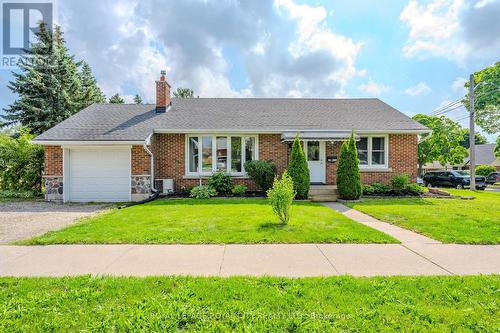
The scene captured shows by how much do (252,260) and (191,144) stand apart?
960cm

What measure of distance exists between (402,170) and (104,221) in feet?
42.6

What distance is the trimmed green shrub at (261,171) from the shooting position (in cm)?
→ 1205

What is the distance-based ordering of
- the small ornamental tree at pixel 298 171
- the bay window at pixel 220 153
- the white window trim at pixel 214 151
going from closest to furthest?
the small ornamental tree at pixel 298 171, the white window trim at pixel 214 151, the bay window at pixel 220 153

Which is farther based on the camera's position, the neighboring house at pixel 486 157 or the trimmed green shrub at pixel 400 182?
the neighboring house at pixel 486 157

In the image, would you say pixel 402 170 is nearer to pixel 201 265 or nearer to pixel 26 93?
pixel 201 265

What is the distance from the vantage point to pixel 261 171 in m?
12.0

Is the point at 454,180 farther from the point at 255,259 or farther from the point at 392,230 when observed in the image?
the point at 255,259

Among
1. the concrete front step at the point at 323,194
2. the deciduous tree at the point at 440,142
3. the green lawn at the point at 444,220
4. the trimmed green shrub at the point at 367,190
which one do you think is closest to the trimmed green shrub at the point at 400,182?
the trimmed green shrub at the point at 367,190

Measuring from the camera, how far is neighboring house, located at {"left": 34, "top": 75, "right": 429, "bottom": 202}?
11.6 m

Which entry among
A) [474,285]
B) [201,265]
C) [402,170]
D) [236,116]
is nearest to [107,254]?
[201,265]

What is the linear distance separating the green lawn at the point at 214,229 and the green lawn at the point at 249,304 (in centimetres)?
187

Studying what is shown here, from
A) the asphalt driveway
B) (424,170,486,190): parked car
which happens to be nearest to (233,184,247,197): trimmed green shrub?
the asphalt driveway

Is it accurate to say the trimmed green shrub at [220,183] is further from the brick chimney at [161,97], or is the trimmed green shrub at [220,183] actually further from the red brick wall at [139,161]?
the brick chimney at [161,97]

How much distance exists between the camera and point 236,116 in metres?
14.4
